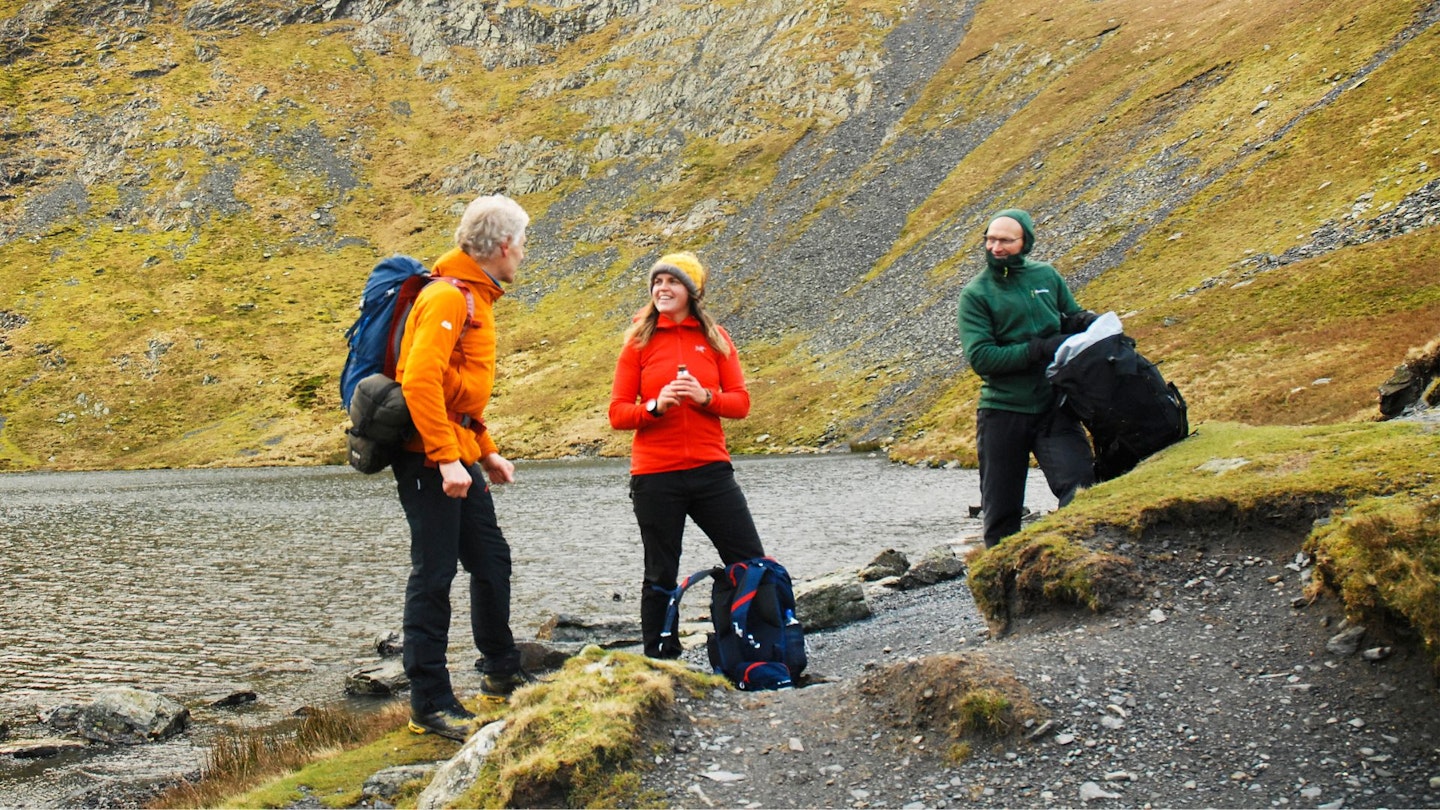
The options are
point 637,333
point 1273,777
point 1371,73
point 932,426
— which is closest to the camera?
point 1273,777

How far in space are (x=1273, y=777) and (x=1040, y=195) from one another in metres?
72.3

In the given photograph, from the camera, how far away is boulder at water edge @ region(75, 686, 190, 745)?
40.1 feet

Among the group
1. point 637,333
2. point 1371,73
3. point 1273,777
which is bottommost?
point 1273,777

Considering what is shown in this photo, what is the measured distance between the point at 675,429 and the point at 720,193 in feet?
331

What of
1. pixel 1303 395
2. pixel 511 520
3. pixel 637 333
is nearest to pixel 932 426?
pixel 1303 395

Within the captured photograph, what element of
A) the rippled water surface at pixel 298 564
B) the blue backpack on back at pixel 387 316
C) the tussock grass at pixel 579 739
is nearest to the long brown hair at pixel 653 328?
the blue backpack on back at pixel 387 316

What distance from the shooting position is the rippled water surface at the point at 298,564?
16359mm

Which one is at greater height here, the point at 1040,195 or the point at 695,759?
the point at 1040,195

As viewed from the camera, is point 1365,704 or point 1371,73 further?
point 1371,73

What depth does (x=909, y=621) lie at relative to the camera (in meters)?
12.9

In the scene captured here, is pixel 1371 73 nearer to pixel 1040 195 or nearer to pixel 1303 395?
pixel 1040 195

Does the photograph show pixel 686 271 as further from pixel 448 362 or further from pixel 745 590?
pixel 745 590

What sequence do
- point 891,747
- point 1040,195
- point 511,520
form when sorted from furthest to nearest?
point 1040,195, point 511,520, point 891,747

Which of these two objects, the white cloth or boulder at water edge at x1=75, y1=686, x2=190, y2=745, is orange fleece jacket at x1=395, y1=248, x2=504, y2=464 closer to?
the white cloth
